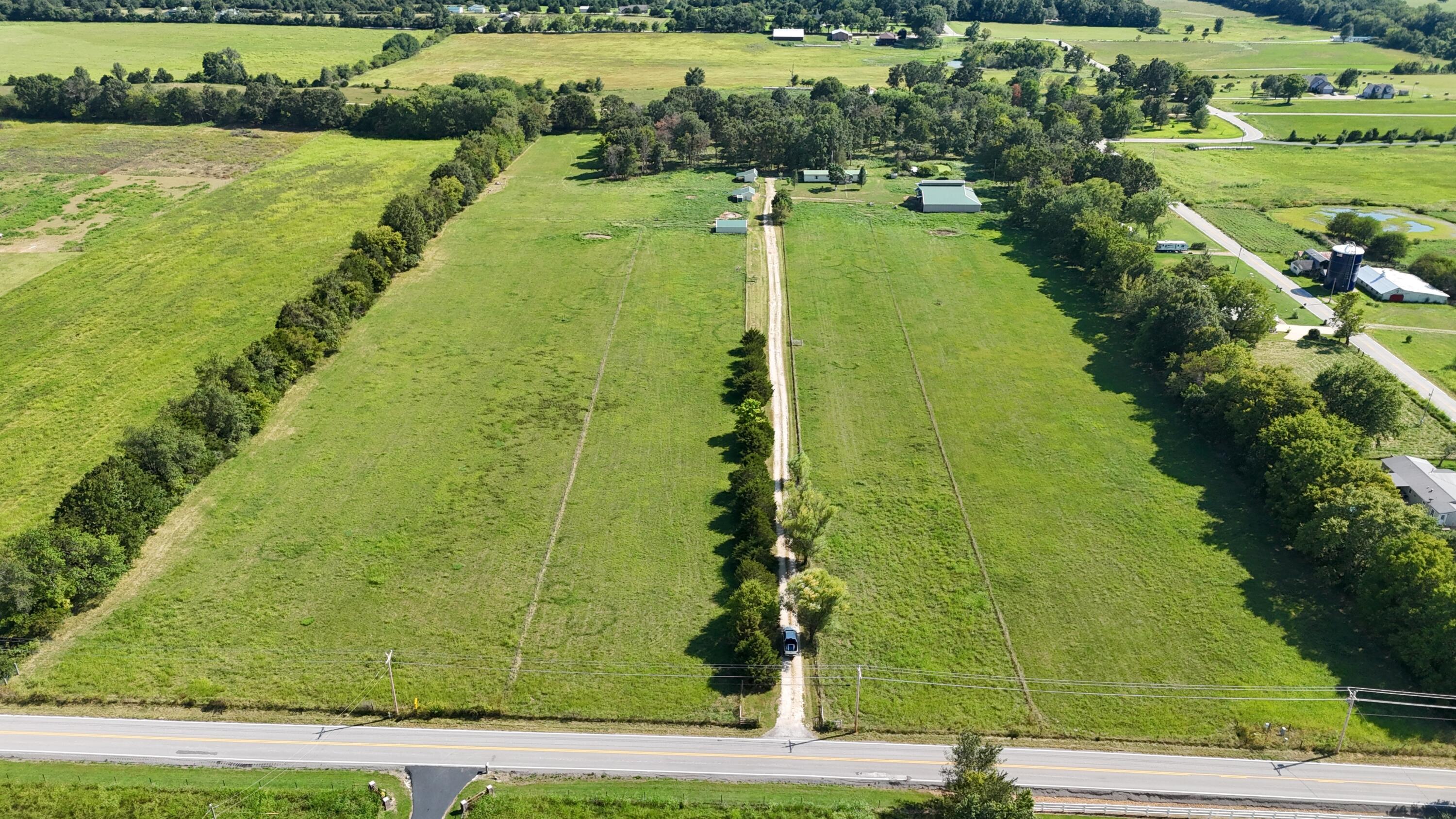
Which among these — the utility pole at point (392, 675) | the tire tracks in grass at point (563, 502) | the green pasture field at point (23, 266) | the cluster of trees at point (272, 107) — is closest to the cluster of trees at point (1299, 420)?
the tire tracks in grass at point (563, 502)

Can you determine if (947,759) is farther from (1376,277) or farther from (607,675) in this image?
(1376,277)

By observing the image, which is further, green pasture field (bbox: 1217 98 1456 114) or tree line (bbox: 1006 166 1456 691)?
Result: green pasture field (bbox: 1217 98 1456 114)

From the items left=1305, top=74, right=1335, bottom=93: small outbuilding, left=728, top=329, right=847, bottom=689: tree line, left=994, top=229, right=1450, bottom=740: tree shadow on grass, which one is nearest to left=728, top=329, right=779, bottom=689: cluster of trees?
left=728, top=329, right=847, bottom=689: tree line

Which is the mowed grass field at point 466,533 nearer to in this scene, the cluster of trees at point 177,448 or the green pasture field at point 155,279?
the cluster of trees at point 177,448

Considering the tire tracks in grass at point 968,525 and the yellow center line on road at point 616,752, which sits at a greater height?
the tire tracks in grass at point 968,525

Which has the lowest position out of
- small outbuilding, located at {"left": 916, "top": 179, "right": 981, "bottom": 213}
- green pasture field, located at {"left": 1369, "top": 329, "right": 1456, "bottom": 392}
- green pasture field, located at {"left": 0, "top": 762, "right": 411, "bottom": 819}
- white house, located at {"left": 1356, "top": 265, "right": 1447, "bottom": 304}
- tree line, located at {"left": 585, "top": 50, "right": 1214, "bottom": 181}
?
green pasture field, located at {"left": 0, "top": 762, "right": 411, "bottom": 819}

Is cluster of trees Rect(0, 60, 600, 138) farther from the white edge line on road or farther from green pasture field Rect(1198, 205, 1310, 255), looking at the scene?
the white edge line on road
